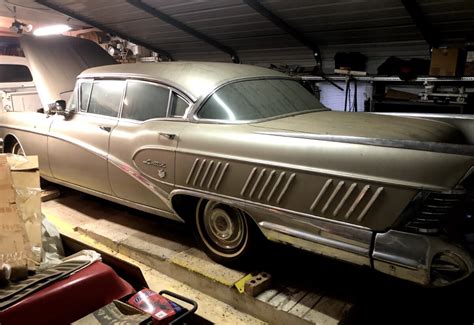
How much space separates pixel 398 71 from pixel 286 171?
4.67m

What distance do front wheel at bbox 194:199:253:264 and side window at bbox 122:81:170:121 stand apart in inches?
34.5

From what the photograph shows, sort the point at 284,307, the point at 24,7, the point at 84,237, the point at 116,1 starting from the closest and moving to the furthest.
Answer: the point at 284,307 < the point at 84,237 < the point at 116,1 < the point at 24,7

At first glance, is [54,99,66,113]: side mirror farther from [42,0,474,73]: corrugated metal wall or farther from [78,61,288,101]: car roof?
[42,0,474,73]: corrugated metal wall

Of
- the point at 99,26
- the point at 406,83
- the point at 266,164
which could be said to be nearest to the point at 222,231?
the point at 266,164

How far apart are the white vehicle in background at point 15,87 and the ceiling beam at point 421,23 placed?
6.66 meters

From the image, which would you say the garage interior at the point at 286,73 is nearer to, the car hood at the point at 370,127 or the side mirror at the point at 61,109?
the car hood at the point at 370,127

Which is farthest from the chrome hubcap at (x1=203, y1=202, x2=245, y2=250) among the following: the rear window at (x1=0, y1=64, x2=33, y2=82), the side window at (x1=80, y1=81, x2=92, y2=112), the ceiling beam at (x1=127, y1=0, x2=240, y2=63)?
the rear window at (x1=0, y1=64, x2=33, y2=82)

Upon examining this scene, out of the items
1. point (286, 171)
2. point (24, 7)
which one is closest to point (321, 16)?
point (286, 171)

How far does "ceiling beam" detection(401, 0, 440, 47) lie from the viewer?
5.03 metres

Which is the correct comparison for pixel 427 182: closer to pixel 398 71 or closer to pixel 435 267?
pixel 435 267

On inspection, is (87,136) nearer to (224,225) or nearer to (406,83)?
(224,225)

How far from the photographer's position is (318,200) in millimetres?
2195

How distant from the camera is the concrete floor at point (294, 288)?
2.48m

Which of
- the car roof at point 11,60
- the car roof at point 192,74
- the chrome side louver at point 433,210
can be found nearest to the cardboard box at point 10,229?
the car roof at point 192,74
